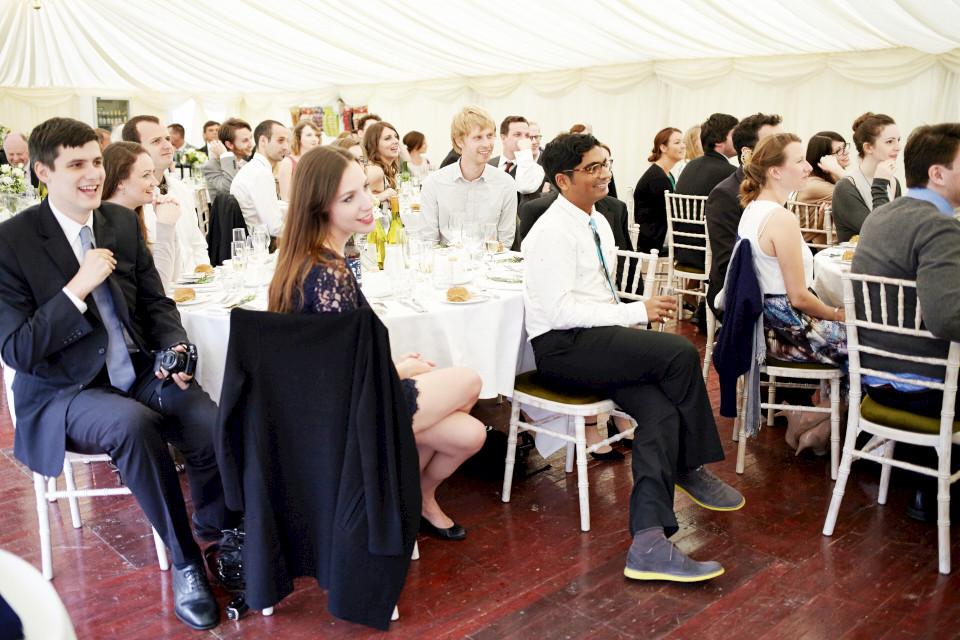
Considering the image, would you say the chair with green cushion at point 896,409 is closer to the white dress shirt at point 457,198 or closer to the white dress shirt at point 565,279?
the white dress shirt at point 565,279

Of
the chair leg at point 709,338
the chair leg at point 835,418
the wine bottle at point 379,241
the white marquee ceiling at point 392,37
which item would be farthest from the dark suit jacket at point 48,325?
the white marquee ceiling at point 392,37

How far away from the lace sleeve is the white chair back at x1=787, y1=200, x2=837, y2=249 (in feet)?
11.7

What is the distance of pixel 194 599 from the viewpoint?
2568 millimetres

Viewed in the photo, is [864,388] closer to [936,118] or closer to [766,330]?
[766,330]

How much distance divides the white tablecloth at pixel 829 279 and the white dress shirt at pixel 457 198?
1932mm

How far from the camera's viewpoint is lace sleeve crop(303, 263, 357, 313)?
2389 millimetres

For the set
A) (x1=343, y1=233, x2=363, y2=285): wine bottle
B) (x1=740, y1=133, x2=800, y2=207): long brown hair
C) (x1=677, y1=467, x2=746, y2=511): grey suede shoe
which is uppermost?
(x1=740, y1=133, x2=800, y2=207): long brown hair

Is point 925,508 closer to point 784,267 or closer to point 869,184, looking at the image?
point 784,267

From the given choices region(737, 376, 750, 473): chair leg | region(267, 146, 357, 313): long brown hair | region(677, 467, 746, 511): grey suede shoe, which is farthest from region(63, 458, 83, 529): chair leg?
region(737, 376, 750, 473): chair leg

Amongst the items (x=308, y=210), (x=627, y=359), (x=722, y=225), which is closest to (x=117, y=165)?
(x=308, y=210)

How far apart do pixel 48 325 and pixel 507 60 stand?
30.7ft

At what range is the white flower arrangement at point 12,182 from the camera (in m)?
6.34

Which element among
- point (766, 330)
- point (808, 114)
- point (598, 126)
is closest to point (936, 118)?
point (808, 114)

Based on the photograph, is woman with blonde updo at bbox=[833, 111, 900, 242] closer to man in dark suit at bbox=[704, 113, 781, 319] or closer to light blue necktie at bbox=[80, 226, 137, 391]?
man in dark suit at bbox=[704, 113, 781, 319]
